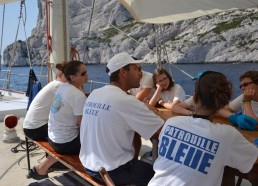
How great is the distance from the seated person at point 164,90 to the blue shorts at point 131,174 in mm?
1483

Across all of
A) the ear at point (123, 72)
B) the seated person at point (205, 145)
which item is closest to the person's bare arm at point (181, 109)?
the ear at point (123, 72)

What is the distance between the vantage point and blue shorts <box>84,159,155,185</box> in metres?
2.28

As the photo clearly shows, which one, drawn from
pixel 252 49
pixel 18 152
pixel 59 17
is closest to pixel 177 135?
pixel 18 152

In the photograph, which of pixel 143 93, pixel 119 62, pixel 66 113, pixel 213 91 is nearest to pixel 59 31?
pixel 143 93

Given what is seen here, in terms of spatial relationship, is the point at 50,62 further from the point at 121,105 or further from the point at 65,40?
the point at 121,105

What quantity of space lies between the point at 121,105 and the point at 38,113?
1.84 metres

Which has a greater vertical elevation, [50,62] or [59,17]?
[59,17]

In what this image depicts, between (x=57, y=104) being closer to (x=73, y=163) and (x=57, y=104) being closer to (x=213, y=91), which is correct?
(x=73, y=163)

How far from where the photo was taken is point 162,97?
13.3 feet

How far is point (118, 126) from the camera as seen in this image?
7.16ft

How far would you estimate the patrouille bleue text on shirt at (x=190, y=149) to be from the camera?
1541 millimetres

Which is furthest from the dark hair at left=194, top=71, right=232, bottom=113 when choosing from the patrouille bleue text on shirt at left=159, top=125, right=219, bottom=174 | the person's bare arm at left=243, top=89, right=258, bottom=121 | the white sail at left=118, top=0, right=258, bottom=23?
the white sail at left=118, top=0, right=258, bottom=23

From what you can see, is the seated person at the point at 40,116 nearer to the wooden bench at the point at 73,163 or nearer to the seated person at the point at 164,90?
the wooden bench at the point at 73,163

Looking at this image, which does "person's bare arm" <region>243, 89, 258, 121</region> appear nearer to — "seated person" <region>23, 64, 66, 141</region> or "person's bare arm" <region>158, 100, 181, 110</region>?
"person's bare arm" <region>158, 100, 181, 110</region>
